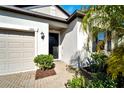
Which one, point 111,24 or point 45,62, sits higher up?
point 111,24

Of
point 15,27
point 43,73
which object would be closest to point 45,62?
point 43,73

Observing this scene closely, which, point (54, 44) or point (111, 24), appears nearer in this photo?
point (111, 24)

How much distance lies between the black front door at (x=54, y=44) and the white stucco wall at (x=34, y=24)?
8.41 ft

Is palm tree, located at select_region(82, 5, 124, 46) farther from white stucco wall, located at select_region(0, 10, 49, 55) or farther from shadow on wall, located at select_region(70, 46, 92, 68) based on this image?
white stucco wall, located at select_region(0, 10, 49, 55)

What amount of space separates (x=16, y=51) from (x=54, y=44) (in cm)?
478

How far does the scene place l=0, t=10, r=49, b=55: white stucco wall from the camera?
8227 mm

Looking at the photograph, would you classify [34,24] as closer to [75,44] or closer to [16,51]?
[16,51]

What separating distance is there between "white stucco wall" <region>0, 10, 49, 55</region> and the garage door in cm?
41

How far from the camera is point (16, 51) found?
8.60m

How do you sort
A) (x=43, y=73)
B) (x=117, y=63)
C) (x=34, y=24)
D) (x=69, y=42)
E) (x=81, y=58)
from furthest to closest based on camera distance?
(x=69, y=42) → (x=81, y=58) → (x=34, y=24) → (x=43, y=73) → (x=117, y=63)

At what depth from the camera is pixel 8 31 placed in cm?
840

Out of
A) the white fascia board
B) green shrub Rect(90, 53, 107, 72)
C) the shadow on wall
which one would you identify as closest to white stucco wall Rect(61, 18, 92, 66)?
the shadow on wall

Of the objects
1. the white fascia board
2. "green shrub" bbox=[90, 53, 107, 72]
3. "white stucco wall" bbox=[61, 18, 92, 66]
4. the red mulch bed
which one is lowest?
the red mulch bed

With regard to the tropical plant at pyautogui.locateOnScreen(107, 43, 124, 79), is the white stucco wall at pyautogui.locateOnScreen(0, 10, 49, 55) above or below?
above
